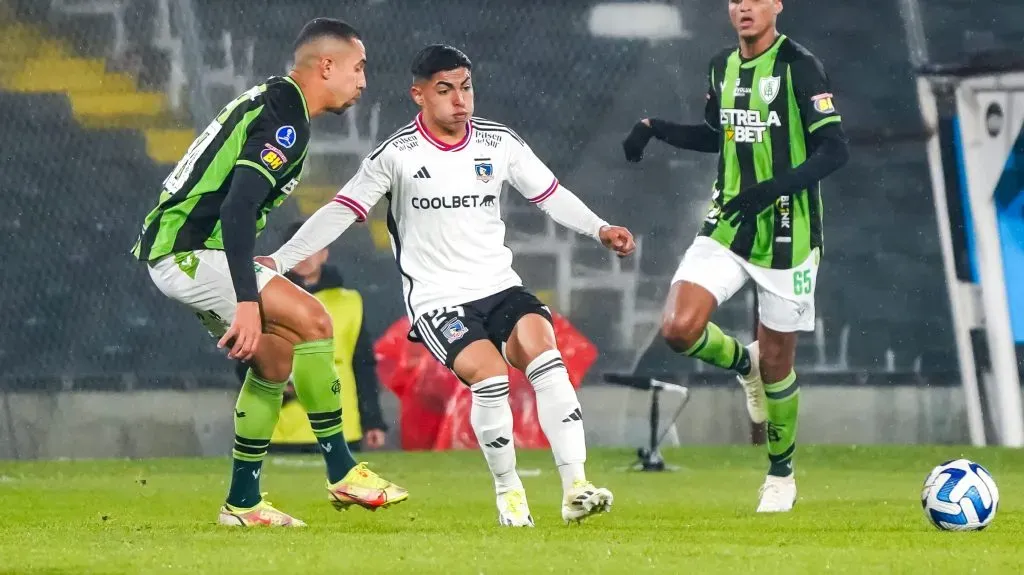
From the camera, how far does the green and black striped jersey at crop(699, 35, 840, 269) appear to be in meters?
7.21

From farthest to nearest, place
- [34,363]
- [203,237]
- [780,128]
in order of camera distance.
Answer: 1. [34,363]
2. [780,128]
3. [203,237]

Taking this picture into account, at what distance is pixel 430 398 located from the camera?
11.3m

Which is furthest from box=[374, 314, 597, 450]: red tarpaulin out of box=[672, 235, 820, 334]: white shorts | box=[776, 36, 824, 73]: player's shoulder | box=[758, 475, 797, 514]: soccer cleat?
box=[776, 36, 824, 73]: player's shoulder

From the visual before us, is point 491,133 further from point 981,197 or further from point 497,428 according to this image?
point 981,197

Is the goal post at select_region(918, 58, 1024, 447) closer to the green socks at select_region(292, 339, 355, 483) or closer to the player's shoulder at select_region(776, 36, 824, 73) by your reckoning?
the player's shoulder at select_region(776, 36, 824, 73)

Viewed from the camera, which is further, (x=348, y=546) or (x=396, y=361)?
(x=396, y=361)

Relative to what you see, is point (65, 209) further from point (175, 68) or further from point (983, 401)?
point (983, 401)

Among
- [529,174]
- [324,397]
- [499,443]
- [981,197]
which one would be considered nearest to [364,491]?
[324,397]

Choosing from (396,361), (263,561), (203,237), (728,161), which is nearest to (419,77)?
(203,237)

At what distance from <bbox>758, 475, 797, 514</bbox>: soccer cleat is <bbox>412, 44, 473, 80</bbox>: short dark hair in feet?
7.13

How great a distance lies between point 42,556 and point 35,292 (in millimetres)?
6528

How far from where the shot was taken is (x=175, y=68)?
11.5m

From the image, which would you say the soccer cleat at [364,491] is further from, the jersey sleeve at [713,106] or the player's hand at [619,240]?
the jersey sleeve at [713,106]

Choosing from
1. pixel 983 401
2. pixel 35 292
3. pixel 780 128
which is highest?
pixel 780 128
